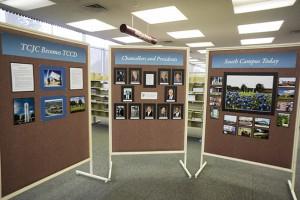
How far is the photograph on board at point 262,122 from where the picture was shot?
8.39ft

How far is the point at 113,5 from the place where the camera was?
15.7ft

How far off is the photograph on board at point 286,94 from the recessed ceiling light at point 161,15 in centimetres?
346

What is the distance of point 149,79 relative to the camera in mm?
2865

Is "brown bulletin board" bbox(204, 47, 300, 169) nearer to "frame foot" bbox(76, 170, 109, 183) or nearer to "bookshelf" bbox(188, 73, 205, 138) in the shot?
"frame foot" bbox(76, 170, 109, 183)

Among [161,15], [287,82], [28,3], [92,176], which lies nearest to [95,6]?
[28,3]

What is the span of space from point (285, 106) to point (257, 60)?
67 cm

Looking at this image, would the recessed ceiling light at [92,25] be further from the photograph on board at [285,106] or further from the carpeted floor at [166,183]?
the photograph on board at [285,106]

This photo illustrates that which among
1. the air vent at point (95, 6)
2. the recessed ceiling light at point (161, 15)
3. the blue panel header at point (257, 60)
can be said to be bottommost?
the blue panel header at point (257, 60)

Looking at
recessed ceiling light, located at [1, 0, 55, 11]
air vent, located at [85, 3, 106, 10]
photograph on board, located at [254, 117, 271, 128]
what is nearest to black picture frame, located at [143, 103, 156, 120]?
photograph on board, located at [254, 117, 271, 128]

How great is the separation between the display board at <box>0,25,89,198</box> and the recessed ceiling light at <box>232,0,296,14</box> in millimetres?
3955

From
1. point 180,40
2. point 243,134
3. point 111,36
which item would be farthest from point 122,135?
point 180,40

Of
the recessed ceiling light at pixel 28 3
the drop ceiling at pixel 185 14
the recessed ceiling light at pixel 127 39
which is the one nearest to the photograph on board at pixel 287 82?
the drop ceiling at pixel 185 14

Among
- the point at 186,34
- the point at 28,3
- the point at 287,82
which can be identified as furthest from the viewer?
the point at 186,34

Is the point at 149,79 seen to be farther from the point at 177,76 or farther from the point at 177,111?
the point at 177,111
